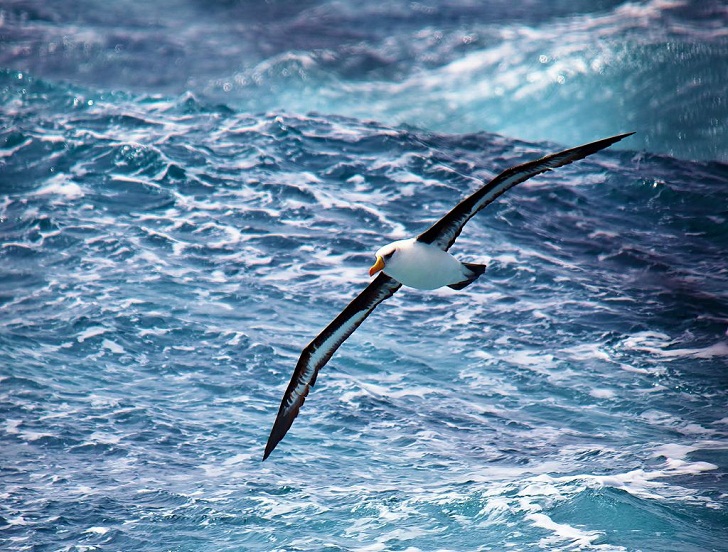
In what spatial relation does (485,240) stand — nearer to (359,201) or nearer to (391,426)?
(359,201)

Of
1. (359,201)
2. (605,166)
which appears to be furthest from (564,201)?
(359,201)

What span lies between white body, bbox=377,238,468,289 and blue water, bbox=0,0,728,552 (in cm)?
676

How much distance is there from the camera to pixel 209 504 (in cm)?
1773

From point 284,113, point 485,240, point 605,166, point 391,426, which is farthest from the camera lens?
point 284,113

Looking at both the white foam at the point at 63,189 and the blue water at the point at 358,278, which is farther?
the white foam at the point at 63,189

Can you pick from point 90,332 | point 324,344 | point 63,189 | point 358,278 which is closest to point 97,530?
point 324,344

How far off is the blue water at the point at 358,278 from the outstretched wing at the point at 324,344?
4.39m

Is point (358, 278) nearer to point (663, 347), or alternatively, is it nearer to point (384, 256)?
point (663, 347)

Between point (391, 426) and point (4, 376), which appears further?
point (4, 376)

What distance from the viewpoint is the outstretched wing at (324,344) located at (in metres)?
12.9

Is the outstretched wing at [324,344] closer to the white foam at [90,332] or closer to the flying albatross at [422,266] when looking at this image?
the flying albatross at [422,266]

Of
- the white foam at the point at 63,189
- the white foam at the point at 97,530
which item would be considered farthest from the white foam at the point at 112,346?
the white foam at the point at 63,189

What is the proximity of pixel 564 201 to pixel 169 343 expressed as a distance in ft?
55.6

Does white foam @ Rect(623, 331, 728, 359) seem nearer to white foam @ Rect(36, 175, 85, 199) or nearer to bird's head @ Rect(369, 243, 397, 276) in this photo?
bird's head @ Rect(369, 243, 397, 276)
